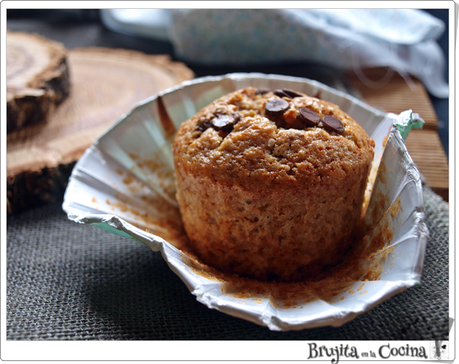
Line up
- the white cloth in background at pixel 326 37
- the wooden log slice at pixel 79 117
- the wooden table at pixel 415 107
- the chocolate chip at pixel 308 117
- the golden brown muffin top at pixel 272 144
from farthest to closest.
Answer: the white cloth in background at pixel 326 37 < the wooden table at pixel 415 107 < the wooden log slice at pixel 79 117 < the chocolate chip at pixel 308 117 < the golden brown muffin top at pixel 272 144

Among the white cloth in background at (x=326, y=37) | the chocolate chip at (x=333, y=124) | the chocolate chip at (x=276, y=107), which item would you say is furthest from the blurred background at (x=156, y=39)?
the chocolate chip at (x=276, y=107)

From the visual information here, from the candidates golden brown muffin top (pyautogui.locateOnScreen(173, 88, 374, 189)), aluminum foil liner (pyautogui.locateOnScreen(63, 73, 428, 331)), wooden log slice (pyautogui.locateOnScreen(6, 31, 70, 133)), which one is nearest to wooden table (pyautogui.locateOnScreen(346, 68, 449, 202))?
aluminum foil liner (pyautogui.locateOnScreen(63, 73, 428, 331))

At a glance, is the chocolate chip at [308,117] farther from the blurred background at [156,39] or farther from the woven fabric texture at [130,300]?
the blurred background at [156,39]

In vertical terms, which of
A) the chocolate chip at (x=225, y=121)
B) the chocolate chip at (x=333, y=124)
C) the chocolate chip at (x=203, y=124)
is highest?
the chocolate chip at (x=333, y=124)

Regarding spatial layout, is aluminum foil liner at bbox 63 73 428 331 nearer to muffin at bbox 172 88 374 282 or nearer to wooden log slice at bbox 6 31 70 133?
muffin at bbox 172 88 374 282

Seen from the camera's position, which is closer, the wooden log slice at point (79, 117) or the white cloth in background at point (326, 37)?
the wooden log slice at point (79, 117)

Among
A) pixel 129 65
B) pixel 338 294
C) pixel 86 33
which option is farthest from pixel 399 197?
pixel 86 33
